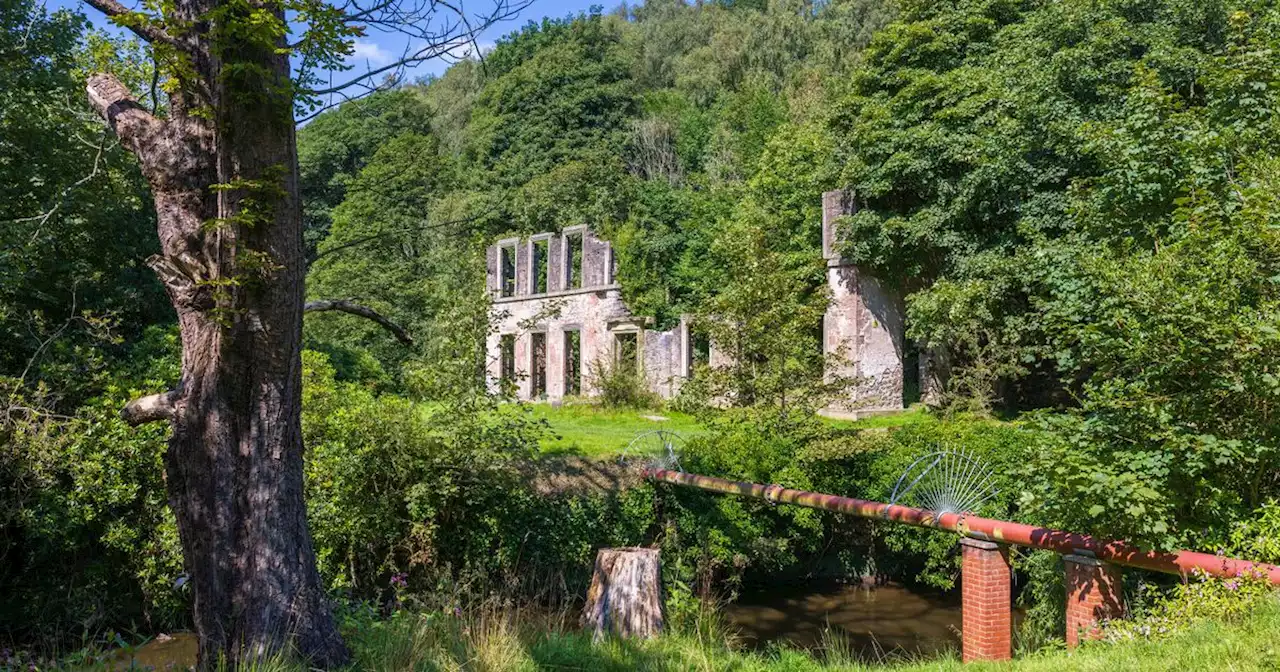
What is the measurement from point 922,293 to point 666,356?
7423 mm

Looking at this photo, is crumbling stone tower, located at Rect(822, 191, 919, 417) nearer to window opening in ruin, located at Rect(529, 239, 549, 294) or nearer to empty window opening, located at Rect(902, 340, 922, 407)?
empty window opening, located at Rect(902, 340, 922, 407)

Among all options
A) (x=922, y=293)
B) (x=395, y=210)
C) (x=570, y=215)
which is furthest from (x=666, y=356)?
(x=395, y=210)

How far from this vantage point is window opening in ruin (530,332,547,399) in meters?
26.8

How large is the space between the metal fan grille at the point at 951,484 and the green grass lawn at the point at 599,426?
4.04 m

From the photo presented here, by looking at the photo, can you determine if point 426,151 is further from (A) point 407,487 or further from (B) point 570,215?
(A) point 407,487

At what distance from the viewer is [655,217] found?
1171 inches

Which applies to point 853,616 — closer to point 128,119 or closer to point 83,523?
point 83,523

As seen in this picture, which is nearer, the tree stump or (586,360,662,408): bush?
the tree stump

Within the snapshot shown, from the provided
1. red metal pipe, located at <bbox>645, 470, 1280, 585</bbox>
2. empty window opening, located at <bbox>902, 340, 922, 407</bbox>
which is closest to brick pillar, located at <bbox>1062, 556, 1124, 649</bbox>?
red metal pipe, located at <bbox>645, 470, 1280, 585</bbox>

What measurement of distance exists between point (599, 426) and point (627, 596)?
1027cm

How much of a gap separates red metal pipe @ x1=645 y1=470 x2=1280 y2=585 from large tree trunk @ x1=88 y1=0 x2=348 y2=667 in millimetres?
5360

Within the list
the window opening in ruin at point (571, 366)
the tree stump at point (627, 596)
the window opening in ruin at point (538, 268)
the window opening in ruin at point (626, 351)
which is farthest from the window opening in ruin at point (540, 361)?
the tree stump at point (627, 596)

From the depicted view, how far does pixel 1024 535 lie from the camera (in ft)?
23.5

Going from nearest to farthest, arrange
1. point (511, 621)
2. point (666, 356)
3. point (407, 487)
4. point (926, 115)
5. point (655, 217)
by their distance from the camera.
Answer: point (511, 621) < point (407, 487) < point (926, 115) < point (666, 356) < point (655, 217)
